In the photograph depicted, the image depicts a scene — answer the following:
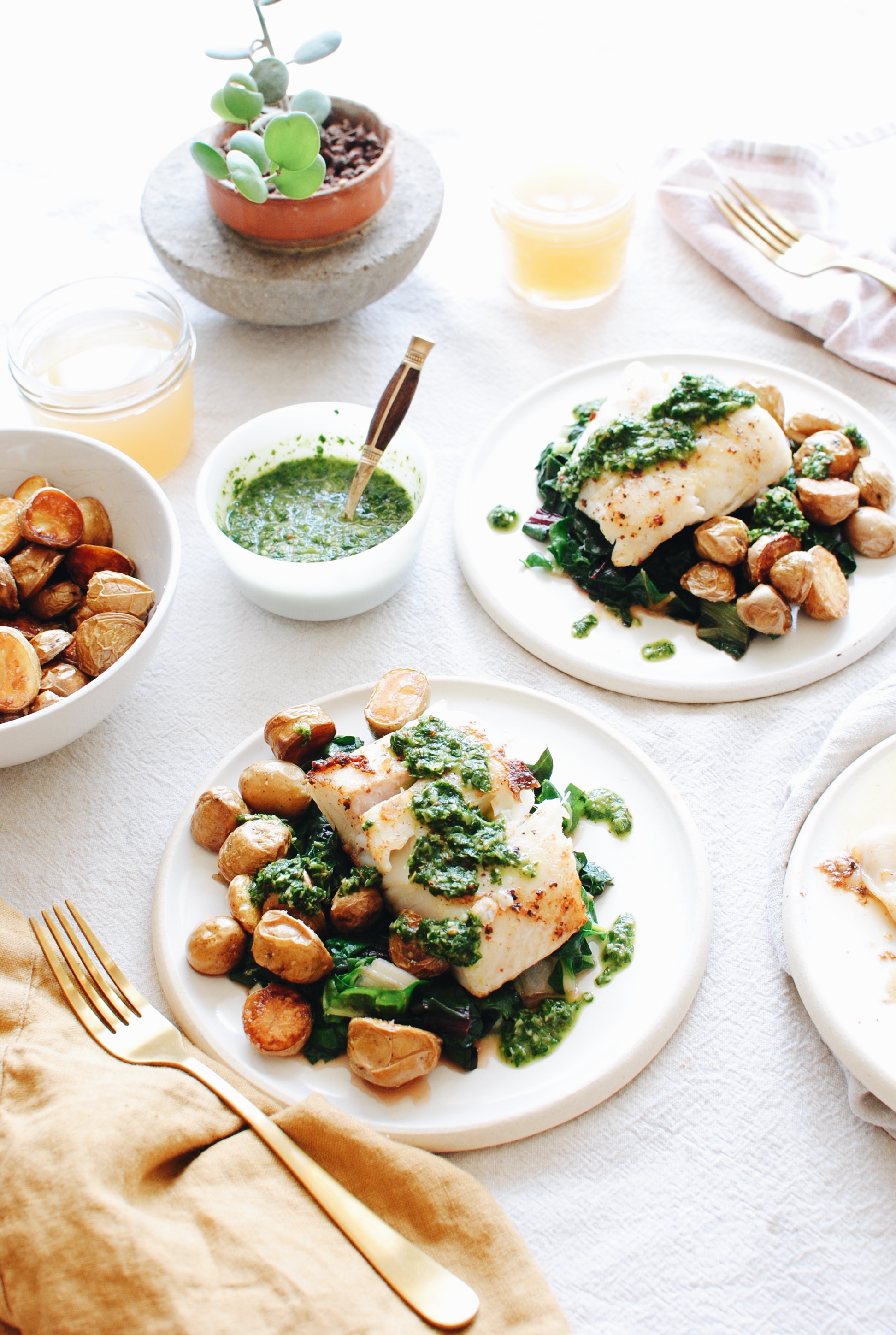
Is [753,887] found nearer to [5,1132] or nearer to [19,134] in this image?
[5,1132]

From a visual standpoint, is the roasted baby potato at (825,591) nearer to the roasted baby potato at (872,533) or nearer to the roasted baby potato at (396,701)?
the roasted baby potato at (872,533)

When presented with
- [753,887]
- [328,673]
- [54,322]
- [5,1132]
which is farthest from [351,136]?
[5,1132]

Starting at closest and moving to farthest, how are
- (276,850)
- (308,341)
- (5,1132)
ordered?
(5,1132) < (276,850) < (308,341)

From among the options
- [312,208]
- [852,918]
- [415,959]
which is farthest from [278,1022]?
[312,208]

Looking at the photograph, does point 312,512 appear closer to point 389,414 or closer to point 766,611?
point 389,414

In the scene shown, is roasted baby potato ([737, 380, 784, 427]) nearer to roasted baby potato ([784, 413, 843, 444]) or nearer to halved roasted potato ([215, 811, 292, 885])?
roasted baby potato ([784, 413, 843, 444])

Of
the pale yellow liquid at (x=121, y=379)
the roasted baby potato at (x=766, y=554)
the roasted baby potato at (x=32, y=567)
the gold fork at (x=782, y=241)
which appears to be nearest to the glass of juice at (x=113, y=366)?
the pale yellow liquid at (x=121, y=379)
